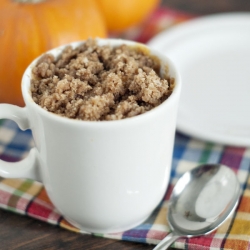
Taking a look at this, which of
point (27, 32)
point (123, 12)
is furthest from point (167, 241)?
point (123, 12)

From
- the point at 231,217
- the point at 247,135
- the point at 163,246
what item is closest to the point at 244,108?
the point at 247,135

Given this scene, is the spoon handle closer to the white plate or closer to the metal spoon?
the metal spoon

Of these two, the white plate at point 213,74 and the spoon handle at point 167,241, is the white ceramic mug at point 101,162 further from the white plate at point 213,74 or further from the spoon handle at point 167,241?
the white plate at point 213,74

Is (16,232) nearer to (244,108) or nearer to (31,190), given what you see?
(31,190)

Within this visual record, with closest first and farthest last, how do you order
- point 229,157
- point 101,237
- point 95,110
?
point 95,110 → point 101,237 → point 229,157

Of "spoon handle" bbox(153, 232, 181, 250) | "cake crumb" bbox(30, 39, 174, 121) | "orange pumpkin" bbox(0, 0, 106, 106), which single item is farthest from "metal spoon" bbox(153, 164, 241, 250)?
"orange pumpkin" bbox(0, 0, 106, 106)

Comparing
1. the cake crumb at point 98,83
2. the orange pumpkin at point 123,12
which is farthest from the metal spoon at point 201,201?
the orange pumpkin at point 123,12
